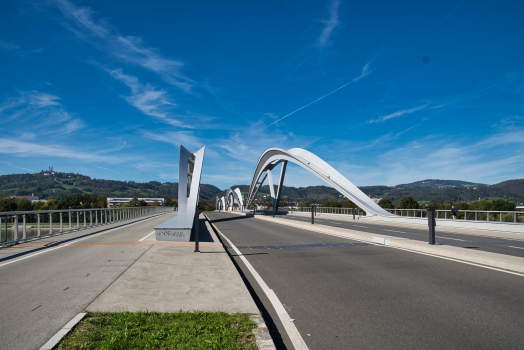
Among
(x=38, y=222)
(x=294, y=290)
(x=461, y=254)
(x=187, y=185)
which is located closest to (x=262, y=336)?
(x=294, y=290)

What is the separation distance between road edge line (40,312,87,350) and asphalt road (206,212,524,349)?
7.53 ft

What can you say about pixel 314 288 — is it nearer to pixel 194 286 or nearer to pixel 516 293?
pixel 194 286

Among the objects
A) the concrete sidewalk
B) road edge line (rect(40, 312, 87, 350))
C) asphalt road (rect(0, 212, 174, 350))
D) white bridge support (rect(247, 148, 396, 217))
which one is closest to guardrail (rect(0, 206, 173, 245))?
asphalt road (rect(0, 212, 174, 350))

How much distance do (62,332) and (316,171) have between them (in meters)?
37.9

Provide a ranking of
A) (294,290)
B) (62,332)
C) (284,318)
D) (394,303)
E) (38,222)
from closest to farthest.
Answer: (62,332) → (284,318) → (394,303) → (294,290) → (38,222)

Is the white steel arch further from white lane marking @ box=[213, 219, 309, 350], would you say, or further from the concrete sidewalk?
white lane marking @ box=[213, 219, 309, 350]

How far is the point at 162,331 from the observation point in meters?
3.42

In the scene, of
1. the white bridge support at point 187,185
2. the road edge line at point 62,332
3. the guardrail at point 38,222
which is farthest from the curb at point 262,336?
the white bridge support at point 187,185

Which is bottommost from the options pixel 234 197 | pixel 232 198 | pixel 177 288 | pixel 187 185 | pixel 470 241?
pixel 232 198

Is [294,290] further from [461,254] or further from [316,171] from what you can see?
[316,171]

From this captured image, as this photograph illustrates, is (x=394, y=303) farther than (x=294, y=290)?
No

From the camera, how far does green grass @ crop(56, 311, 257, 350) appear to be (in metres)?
3.16

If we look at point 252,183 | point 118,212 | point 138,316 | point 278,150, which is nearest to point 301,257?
point 138,316

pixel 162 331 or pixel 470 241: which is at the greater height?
pixel 162 331
